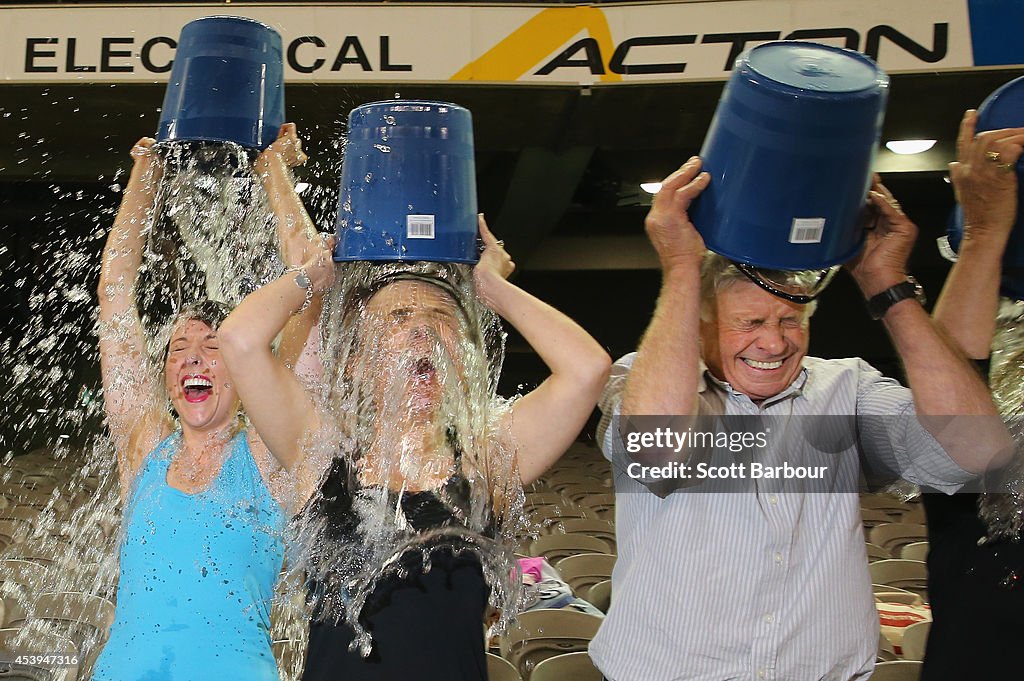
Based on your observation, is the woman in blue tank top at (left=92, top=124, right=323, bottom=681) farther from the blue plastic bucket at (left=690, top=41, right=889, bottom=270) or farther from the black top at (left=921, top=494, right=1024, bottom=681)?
the black top at (left=921, top=494, right=1024, bottom=681)

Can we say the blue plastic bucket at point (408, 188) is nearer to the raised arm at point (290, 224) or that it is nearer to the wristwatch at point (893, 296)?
the raised arm at point (290, 224)

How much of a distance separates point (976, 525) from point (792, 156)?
0.73 meters

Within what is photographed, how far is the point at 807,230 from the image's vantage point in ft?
4.93

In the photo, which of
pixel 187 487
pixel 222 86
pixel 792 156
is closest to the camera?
pixel 792 156

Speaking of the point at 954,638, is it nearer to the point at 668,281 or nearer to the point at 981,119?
the point at 668,281

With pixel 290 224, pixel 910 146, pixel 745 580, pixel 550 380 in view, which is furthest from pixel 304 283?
pixel 910 146

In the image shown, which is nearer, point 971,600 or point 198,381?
point 971,600

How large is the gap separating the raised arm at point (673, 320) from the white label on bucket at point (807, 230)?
147mm

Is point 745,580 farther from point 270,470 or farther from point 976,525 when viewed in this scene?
point 270,470

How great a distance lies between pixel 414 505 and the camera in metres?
1.55

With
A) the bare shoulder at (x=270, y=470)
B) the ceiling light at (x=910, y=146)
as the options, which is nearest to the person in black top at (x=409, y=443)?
the bare shoulder at (x=270, y=470)

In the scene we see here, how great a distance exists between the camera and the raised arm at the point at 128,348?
1.92 metres

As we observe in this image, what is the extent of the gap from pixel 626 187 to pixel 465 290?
8437 millimetres

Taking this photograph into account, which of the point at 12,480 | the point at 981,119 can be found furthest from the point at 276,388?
the point at 12,480
